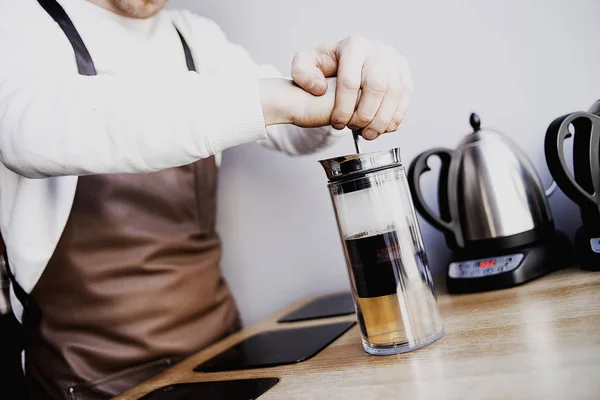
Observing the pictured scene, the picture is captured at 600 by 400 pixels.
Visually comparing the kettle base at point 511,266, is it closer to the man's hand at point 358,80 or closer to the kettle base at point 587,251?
the kettle base at point 587,251

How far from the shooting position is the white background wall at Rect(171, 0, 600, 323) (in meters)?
0.94

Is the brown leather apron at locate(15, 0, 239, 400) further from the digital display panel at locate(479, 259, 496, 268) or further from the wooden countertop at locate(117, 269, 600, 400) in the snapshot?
the digital display panel at locate(479, 259, 496, 268)

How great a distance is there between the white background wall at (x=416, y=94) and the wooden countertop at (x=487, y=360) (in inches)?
12.6

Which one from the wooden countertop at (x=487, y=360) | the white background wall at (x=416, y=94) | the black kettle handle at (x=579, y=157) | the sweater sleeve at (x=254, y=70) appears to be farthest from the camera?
the sweater sleeve at (x=254, y=70)

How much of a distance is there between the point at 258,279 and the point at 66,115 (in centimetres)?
70

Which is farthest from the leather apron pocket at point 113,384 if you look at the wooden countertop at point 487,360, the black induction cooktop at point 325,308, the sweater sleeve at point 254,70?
the sweater sleeve at point 254,70

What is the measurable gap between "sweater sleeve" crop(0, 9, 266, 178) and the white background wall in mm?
496

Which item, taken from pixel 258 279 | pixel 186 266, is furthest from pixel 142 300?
pixel 258 279

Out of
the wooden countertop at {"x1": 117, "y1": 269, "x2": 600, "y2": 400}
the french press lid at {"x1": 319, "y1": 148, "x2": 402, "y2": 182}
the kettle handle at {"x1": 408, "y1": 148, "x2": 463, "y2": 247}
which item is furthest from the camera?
the kettle handle at {"x1": 408, "y1": 148, "x2": 463, "y2": 247}

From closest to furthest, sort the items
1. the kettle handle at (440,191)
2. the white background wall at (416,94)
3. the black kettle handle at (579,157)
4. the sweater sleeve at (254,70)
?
the black kettle handle at (579,157) → the kettle handle at (440,191) → the white background wall at (416,94) → the sweater sleeve at (254,70)

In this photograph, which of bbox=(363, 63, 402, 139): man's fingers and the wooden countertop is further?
bbox=(363, 63, 402, 139): man's fingers

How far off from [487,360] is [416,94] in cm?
65

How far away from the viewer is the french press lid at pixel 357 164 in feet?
1.99

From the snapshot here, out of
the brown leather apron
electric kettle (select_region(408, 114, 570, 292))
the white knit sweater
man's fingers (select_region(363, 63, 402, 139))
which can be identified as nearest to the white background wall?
electric kettle (select_region(408, 114, 570, 292))
